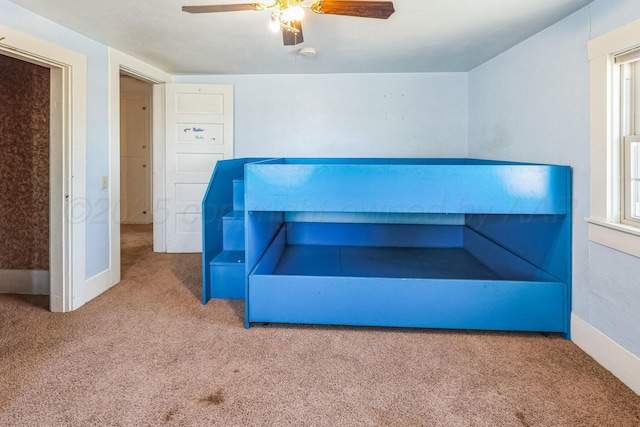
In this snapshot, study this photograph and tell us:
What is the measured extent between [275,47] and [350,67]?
0.98 m

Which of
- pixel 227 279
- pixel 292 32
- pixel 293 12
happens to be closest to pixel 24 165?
pixel 227 279

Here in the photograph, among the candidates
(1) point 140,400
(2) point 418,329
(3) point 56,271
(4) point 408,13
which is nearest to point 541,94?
(4) point 408,13

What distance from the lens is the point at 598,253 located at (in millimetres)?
2033

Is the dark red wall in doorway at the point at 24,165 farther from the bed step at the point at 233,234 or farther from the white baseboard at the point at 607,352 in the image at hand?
the white baseboard at the point at 607,352

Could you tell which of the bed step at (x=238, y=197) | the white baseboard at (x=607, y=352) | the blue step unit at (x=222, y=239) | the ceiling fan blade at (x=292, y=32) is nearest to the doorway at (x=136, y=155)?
the bed step at (x=238, y=197)

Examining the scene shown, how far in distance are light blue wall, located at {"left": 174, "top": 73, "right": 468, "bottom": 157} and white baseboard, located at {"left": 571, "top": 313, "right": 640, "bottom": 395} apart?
2429mm

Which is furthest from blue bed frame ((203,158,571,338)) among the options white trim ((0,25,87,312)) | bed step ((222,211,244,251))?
white trim ((0,25,87,312))

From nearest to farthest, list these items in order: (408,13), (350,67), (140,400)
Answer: (140,400) < (408,13) < (350,67)

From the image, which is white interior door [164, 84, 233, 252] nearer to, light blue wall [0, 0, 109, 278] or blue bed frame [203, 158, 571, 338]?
light blue wall [0, 0, 109, 278]

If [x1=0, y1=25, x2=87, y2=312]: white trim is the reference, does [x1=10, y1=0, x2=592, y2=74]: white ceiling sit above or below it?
above

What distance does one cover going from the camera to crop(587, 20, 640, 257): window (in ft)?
6.25

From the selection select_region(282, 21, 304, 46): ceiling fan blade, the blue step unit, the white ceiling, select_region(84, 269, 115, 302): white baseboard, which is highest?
the white ceiling

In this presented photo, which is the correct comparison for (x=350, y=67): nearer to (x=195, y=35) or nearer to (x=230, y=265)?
(x=195, y=35)

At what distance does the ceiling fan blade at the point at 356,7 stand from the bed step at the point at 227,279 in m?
1.91
